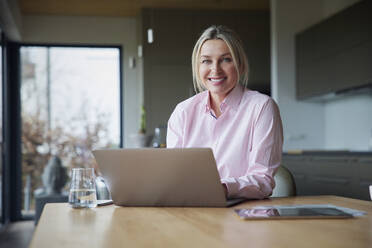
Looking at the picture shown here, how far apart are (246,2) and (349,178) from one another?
2.91 meters

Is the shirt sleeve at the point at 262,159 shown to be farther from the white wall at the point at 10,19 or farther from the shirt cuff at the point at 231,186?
the white wall at the point at 10,19

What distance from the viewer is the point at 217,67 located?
71.6 inches

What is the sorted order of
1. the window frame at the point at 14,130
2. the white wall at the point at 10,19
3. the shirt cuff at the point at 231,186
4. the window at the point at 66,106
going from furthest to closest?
1. the window at the point at 66,106
2. the window frame at the point at 14,130
3. the white wall at the point at 10,19
4. the shirt cuff at the point at 231,186

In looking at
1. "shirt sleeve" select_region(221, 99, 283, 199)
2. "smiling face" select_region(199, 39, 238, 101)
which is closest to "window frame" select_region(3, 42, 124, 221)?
"smiling face" select_region(199, 39, 238, 101)

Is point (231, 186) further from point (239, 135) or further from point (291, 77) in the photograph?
point (291, 77)

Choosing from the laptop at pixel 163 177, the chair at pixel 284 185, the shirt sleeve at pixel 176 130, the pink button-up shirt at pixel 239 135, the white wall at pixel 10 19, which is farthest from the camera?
the white wall at pixel 10 19

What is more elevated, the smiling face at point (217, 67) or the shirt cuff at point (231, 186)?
the smiling face at point (217, 67)

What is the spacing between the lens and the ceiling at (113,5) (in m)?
6.00

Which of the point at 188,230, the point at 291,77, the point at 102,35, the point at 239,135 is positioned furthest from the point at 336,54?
the point at 188,230

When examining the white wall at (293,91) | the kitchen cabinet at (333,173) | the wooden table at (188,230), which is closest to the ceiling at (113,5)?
the white wall at (293,91)

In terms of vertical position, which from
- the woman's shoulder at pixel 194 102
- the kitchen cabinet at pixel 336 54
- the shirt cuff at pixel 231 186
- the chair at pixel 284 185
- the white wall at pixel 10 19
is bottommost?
the chair at pixel 284 185

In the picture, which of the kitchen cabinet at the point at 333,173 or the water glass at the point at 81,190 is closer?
the water glass at the point at 81,190

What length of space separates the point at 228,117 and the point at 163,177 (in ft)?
2.03

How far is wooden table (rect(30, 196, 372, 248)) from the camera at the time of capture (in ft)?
2.75
